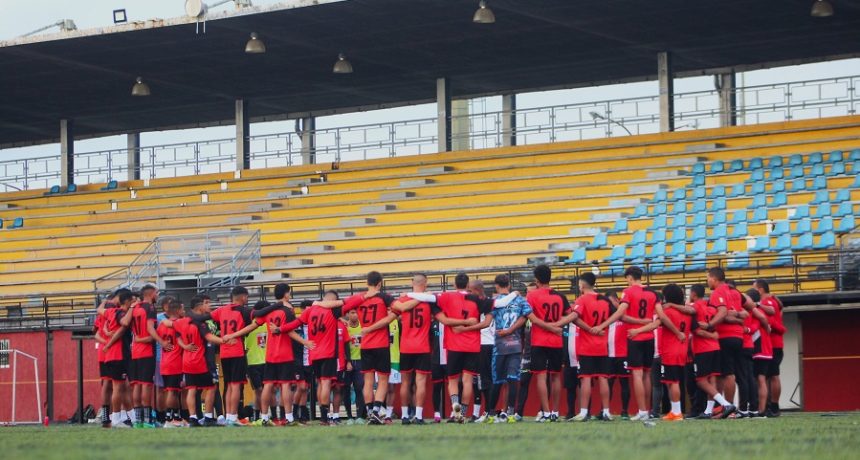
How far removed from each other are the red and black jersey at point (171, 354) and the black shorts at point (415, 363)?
3.22 m

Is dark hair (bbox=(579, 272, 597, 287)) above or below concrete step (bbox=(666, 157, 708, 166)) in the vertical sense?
below

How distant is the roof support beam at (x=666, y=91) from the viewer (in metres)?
30.5

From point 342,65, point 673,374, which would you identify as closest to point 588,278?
→ point 673,374

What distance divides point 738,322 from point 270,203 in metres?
18.0

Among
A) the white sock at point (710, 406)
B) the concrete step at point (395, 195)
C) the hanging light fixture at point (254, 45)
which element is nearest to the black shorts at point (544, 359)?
the white sock at point (710, 406)

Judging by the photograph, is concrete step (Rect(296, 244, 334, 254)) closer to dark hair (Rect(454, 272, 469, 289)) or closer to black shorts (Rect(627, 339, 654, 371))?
dark hair (Rect(454, 272, 469, 289))

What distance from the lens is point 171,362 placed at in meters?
18.1

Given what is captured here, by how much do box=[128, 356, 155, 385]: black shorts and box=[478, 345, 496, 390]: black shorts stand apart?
4146 mm

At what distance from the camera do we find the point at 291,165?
1395 inches

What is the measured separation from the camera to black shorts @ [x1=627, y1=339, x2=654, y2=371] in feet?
55.9

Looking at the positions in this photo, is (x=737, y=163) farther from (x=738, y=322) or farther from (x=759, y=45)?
(x=738, y=322)

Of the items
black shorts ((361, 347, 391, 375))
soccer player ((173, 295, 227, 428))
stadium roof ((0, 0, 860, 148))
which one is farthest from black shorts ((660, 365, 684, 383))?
stadium roof ((0, 0, 860, 148))

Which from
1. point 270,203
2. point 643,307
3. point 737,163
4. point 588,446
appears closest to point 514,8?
point 737,163

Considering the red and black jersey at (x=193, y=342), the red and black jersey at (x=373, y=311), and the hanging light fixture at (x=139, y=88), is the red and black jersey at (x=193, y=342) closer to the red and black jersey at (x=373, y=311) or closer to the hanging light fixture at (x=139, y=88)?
the red and black jersey at (x=373, y=311)
